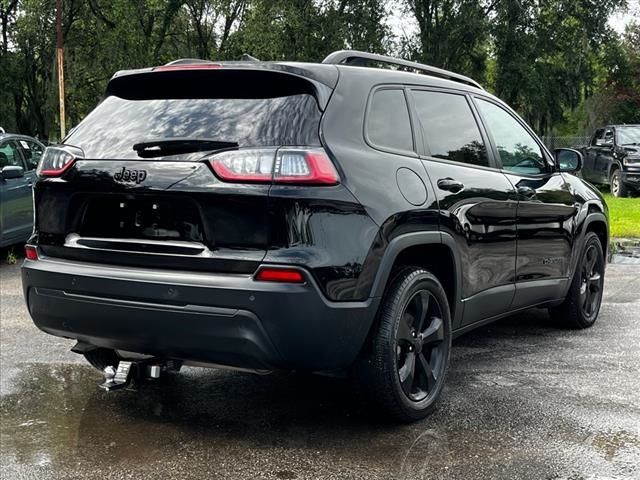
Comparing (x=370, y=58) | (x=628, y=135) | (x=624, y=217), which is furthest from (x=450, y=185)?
(x=628, y=135)

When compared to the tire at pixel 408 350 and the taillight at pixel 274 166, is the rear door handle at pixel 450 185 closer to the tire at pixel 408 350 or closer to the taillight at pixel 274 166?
the tire at pixel 408 350

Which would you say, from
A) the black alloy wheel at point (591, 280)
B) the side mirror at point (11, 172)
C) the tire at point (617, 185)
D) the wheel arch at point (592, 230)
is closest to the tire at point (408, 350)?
the wheel arch at point (592, 230)

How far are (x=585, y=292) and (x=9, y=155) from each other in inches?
292

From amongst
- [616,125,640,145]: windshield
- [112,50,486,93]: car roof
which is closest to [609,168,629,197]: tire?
[616,125,640,145]: windshield

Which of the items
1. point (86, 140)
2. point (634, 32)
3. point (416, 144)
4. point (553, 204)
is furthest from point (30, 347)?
point (634, 32)

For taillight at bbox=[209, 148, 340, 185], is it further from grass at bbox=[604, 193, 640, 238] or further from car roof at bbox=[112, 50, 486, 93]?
grass at bbox=[604, 193, 640, 238]

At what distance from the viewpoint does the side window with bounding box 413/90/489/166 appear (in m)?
4.36

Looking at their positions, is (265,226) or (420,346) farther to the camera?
(420,346)

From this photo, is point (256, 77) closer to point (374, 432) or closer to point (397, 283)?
point (397, 283)

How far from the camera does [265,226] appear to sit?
3365 millimetres

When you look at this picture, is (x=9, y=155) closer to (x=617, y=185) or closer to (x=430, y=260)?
(x=430, y=260)

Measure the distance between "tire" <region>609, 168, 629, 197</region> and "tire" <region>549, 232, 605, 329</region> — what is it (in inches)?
521

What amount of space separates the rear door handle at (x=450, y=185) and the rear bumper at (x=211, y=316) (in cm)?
89

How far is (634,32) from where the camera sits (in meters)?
40.3
